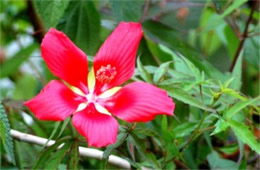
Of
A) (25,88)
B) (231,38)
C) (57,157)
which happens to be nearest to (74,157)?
(57,157)

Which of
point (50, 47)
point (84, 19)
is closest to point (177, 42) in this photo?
point (84, 19)

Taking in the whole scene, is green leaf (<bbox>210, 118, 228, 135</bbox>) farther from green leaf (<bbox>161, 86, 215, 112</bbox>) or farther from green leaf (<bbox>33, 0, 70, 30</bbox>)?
green leaf (<bbox>33, 0, 70, 30</bbox>)

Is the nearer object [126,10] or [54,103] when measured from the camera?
[54,103]

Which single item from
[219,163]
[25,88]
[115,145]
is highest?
[115,145]

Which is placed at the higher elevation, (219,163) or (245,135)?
(245,135)

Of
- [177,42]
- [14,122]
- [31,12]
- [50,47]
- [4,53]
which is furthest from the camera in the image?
[4,53]

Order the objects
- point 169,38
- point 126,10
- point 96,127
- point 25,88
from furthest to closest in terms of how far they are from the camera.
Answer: point 25,88 → point 169,38 → point 126,10 → point 96,127

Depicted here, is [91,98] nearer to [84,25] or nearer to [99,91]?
[99,91]

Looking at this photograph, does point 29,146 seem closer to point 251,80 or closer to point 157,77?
point 157,77
